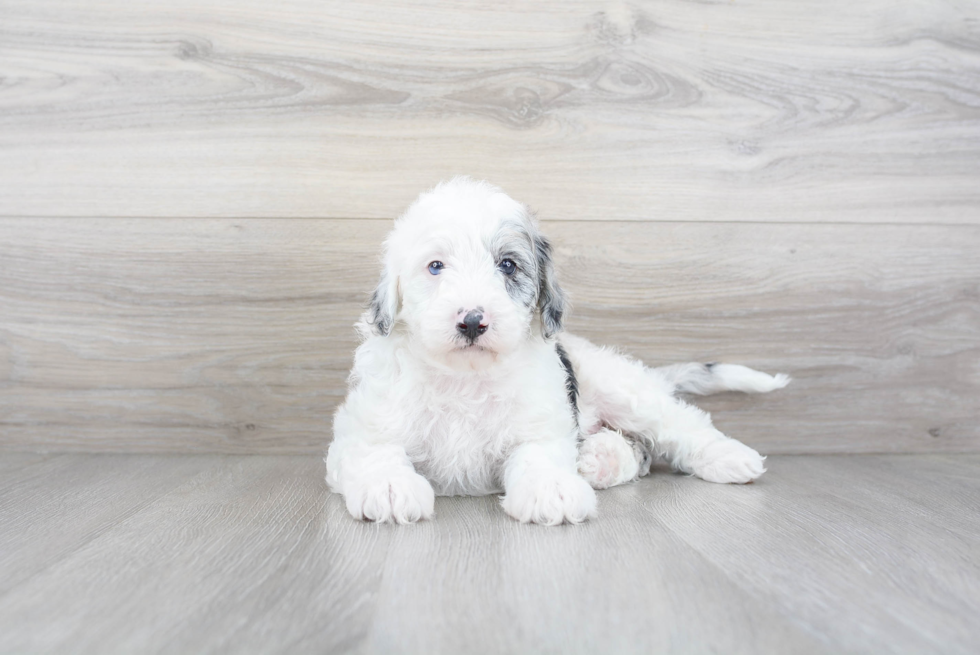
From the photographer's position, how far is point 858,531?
5.48 ft

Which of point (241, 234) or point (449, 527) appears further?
point (241, 234)

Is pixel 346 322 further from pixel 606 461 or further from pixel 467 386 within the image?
pixel 606 461

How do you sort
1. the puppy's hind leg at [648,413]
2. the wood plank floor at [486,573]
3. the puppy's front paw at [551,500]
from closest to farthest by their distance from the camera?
1. the wood plank floor at [486,573]
2. the puppy's front paw at [551,500]
3. the puppy's hind leg at [648,413]

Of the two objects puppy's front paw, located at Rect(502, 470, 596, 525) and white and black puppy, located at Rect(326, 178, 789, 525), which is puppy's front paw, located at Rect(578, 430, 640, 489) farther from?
puppy's front paw, located at Rect(502, 470, 596, 525)

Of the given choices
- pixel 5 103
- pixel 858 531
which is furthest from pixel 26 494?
pixel 858 531

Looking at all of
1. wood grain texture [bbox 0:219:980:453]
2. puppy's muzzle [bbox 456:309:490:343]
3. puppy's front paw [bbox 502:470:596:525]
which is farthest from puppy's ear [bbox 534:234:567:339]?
wood grain texture [bbox 0:219:980:453]

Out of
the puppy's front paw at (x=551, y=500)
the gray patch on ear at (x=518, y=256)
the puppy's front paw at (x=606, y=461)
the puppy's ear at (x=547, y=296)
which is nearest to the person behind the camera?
the puppy's front paw at (x=551, y=500)

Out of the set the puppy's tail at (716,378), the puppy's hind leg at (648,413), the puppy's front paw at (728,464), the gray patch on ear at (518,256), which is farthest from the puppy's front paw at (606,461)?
the gray patch on ear at (518,256)

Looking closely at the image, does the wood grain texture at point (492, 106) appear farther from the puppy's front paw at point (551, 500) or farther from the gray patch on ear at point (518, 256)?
the puppy's front paw at point (551, 500)

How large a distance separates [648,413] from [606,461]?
273 millimetres

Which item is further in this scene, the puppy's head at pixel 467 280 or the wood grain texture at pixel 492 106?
the wood grain texture at pixel 492 106

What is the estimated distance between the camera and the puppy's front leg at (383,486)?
169cm

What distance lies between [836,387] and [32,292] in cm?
313

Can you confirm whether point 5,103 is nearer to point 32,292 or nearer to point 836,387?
point 32,292
